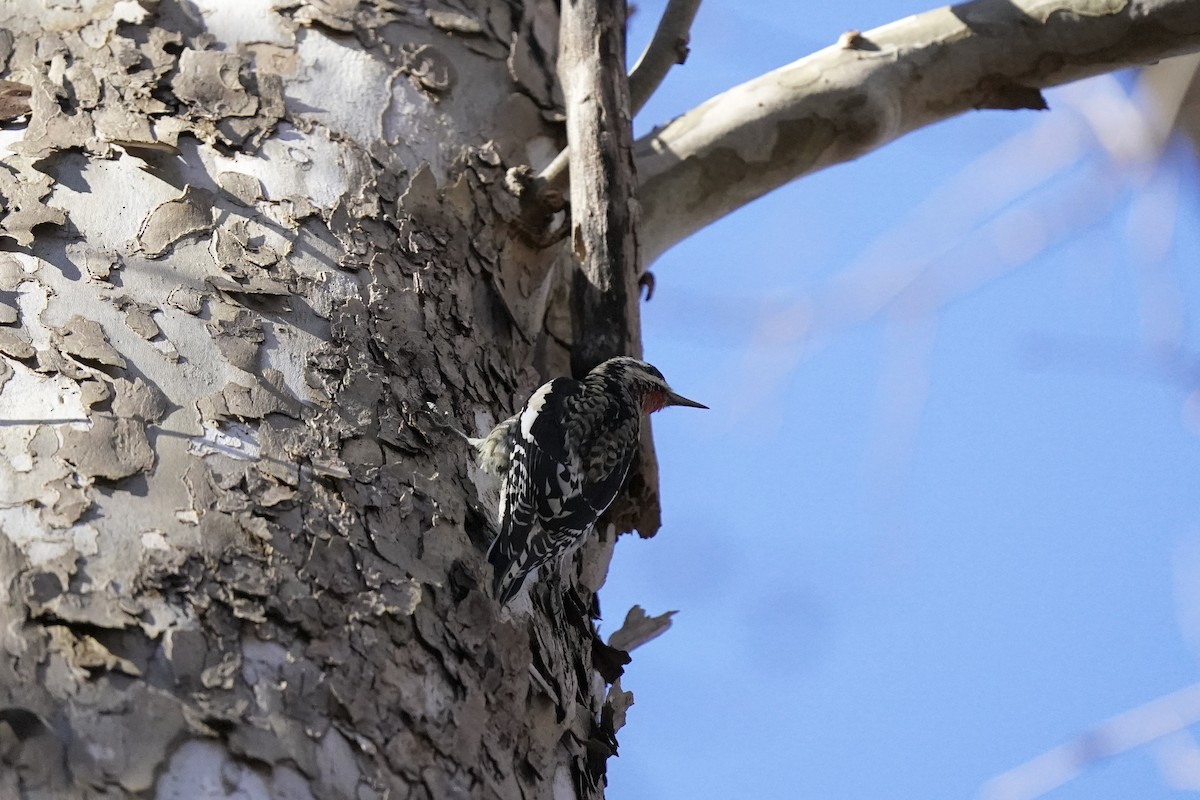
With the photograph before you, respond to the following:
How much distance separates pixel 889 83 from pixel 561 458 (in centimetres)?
132

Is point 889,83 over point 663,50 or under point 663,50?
under

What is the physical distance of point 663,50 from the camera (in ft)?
11.4

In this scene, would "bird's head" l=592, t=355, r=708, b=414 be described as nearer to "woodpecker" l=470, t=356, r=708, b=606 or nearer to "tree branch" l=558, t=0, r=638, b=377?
"woodpecker" l=470, t=356, r=708, b=606

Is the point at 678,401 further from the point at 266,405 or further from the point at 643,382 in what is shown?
the point at 266,405

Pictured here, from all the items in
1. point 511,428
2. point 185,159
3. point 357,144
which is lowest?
point 511,428

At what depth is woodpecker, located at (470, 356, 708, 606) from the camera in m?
2.50

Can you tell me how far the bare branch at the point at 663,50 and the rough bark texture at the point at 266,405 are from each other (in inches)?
19.1

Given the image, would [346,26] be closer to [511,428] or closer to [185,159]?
[185,159]

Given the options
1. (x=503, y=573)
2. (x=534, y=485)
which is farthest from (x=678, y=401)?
(x=503, y=573)

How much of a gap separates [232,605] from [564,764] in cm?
69

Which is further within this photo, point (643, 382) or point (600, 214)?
point (643, 382)

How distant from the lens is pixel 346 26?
2.84 m

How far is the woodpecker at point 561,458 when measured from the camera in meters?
2.50

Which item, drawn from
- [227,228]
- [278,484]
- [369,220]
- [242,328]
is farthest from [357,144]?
[278,484]
